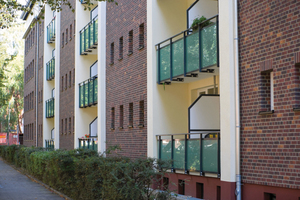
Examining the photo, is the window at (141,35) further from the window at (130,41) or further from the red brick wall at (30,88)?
the red brick wall at (30,88)

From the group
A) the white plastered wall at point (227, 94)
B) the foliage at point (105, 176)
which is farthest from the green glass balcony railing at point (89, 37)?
the white plastered wall at point (227, 94)

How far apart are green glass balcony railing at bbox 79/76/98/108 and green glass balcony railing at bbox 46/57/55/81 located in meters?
9.37

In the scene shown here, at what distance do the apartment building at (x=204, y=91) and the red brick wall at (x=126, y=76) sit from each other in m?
0.04

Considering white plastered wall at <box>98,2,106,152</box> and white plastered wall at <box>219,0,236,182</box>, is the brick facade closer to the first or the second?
white plastered wall at <box>98,2,106,152</box>

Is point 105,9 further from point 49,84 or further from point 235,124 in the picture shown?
point 49,84

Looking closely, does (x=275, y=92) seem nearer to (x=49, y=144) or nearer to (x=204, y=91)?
(x=204, y=91)

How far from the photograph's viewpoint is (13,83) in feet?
200

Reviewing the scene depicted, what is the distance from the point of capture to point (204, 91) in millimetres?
16625

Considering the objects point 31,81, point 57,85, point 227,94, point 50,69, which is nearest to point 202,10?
point 227,94

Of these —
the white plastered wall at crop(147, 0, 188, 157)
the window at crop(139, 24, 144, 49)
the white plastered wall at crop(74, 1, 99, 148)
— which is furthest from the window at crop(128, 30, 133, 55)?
the white plastered wall at crop(74, 1, 99, 148)

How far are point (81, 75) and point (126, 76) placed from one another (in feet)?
31.1

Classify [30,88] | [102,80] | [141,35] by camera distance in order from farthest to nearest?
[30,88] → [102,80] → [141,35]

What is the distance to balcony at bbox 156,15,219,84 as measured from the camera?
12625mm

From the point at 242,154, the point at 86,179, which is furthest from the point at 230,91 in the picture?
the point at 86,179
